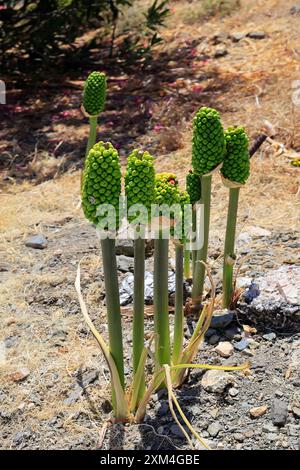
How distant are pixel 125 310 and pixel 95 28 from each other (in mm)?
5627

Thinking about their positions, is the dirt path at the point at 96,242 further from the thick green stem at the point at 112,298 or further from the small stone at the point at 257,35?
the thick green stem at the point at 112,298

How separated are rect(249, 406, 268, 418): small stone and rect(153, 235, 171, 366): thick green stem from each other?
0.33 meters

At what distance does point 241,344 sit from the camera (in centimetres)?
271

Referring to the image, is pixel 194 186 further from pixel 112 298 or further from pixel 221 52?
pixel 221 52

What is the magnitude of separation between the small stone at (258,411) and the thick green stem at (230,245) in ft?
2.02

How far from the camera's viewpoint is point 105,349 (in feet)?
7.17

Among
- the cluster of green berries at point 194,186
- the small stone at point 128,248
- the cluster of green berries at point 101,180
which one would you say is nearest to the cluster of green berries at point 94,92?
the small stone at point 128,248

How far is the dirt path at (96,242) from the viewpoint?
2.40 metres

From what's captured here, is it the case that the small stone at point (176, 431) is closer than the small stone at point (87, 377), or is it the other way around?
the small stone at point (176, 431)

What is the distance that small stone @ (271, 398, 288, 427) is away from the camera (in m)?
2.29

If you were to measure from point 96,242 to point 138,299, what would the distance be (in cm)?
154

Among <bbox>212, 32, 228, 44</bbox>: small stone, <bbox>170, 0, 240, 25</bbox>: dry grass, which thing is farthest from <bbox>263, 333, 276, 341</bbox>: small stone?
<bbox>170, 0, 240, 25</bbox>: dry grass

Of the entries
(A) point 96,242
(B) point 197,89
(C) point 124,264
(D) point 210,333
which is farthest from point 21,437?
(B) point 197,89
